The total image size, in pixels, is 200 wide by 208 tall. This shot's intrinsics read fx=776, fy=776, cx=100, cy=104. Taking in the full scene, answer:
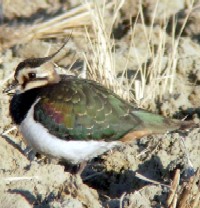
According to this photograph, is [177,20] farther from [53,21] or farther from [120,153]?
[120,153]

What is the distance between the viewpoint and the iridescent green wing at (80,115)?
6.98 metres

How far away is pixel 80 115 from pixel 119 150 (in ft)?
2.57

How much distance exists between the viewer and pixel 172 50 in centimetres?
881

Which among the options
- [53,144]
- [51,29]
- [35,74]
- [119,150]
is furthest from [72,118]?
[51,29]

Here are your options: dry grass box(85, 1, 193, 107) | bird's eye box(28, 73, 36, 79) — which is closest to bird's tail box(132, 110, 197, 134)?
dry grass box(85, 1, 193, 107)

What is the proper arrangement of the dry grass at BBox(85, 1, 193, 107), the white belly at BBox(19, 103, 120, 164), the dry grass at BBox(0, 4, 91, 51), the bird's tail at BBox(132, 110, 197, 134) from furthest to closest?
the dry grass at BBox(0, 4, 91, 51) → the dry grass at BBox(85, 1, 193, 107) → the bird's tail at BBox(132, 110, 197, 134) → the white belly at BBox(19, 103, 120, 164)

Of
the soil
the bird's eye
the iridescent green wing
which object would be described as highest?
the bird's eye

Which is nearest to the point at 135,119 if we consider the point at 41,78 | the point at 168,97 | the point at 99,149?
the point at 99,149

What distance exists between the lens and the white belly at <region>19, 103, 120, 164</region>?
6.91m

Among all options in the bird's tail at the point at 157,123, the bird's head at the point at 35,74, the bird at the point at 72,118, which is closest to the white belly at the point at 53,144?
the bird at the point at 72,118

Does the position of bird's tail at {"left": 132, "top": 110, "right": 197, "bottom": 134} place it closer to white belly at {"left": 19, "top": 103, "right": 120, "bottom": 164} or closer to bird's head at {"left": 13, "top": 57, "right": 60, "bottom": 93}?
white belly at {"left": 19, "top": 103, "right": 120, "bottom": 164}

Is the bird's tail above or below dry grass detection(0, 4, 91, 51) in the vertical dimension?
below

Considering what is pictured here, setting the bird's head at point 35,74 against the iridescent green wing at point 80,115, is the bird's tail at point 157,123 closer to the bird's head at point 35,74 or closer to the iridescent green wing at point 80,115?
the iridescent green wing at point 80,115

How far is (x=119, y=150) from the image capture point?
7.59m
